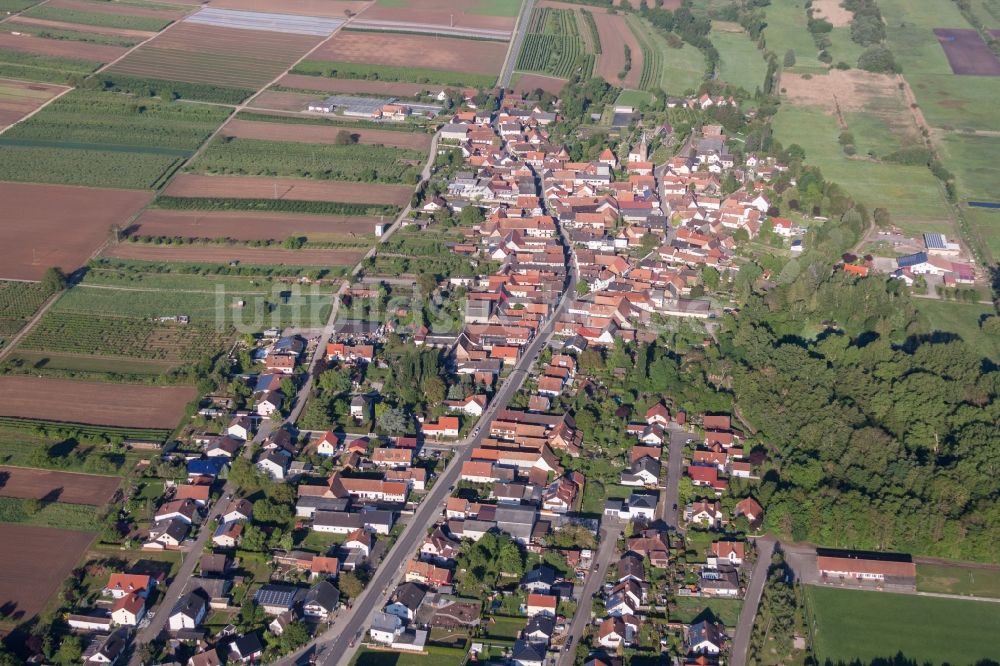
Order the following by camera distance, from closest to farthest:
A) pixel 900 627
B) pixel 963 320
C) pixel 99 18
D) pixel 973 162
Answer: pixel 900 627 → pixel 963 320 → pixel 973 162 → pixel 99 18

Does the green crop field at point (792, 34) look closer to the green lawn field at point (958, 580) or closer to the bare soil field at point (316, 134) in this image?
the bare soil field at point (316, 134)

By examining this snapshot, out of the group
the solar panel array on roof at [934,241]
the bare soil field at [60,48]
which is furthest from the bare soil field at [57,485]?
the bare soil field at [60,48]

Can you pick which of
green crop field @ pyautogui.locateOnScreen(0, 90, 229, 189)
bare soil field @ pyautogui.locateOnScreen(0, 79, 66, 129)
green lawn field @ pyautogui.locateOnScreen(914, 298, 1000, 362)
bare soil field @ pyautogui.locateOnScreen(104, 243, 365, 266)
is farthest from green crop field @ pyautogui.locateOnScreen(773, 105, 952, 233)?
bare soil field @ pyautogui.locateOnScreen(0, 79, 66, 129)

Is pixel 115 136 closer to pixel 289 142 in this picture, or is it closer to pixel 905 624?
pixel 289 142

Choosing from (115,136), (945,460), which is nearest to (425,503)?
(945,460)

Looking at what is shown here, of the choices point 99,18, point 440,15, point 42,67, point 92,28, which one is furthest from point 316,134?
point 99,18

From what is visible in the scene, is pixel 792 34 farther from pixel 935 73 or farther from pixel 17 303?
pixel 17 303

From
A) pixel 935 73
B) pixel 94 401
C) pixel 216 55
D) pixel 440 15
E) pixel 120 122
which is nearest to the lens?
pixel 94 401
